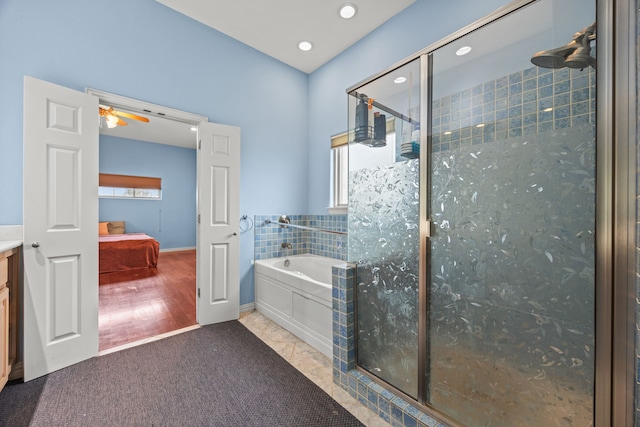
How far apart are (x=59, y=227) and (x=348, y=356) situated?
7.31 ft

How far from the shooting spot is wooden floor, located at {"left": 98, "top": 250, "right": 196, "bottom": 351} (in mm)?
2353

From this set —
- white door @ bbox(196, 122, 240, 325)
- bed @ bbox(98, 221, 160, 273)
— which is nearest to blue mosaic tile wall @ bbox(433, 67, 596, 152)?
white door @ bbox(196, 122, 240, 325)

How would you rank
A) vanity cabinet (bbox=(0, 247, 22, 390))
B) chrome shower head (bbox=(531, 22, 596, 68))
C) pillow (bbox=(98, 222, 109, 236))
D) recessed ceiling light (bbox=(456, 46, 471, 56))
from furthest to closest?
pillow (bbox=(98, 222, 109, 236))
vanity cabinet (bbox=(0, 247, 22, 390))
recessed ceiling light (bbox=(456, 46, 471, 56))
chrome shower head (bbox=(531, 22, 596, 68))

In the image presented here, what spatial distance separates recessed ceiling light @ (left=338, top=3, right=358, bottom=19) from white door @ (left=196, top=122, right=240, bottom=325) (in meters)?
1.54

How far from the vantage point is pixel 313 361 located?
76.1 inches

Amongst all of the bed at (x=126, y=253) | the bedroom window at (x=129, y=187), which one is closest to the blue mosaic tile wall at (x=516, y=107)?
the bed at (x=126, y=253)

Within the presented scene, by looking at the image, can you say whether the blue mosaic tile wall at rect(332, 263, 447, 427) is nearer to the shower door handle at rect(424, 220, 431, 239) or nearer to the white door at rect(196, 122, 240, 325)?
the shower door handle at rect(424, 220, 431, 239)

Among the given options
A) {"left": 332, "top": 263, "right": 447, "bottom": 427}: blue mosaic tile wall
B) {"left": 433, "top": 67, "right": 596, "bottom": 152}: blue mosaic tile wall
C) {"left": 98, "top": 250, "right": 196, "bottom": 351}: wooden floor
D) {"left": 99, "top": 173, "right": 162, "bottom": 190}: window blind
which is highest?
{"left": 99, "top": 173, "right": 162, "bottom": 190}: window blind

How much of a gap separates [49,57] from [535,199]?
317 centimetres

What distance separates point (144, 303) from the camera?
10.0 ft

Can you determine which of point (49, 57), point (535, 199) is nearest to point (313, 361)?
point (535, 199)

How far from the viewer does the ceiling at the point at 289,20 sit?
2346 millimetres

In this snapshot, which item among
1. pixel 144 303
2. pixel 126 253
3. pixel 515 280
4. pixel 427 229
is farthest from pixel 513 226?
pixel 126 253

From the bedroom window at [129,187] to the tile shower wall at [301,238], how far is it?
5.14m
